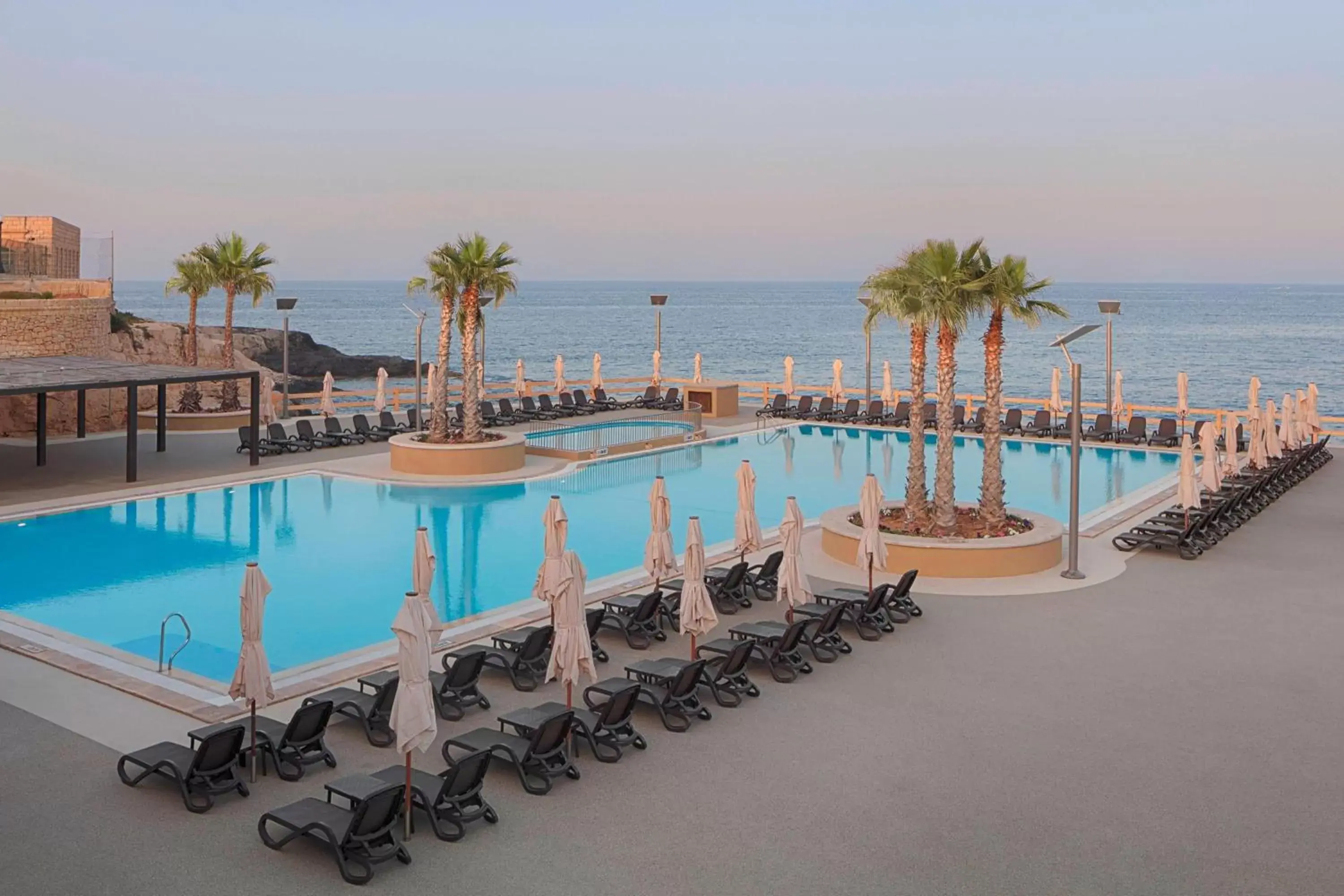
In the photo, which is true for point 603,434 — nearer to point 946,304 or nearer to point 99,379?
point 99,379

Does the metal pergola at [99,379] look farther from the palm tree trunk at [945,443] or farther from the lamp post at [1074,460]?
the lamp post at [1074,460]

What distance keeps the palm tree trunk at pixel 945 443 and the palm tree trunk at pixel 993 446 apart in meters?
0.53

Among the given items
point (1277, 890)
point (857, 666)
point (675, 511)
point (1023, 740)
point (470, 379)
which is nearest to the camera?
point (1277, 890)

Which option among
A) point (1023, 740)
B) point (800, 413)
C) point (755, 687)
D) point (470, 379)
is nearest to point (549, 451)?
point (470, 379)

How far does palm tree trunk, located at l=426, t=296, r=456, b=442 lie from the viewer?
26.0m

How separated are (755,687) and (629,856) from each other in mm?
3765

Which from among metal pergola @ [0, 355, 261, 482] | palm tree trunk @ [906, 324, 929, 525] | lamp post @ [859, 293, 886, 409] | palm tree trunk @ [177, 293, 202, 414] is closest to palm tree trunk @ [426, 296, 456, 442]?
metal pergola @ [0, 355, 261, 482]

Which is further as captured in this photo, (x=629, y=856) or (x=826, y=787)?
(x=826, y=787)

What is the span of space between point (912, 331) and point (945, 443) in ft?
5.96

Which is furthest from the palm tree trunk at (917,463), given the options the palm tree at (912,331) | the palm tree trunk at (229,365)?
the palm tree trunk at (229,365)

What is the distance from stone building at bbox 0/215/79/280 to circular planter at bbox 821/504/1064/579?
32.0m

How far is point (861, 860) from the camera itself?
28.0ft

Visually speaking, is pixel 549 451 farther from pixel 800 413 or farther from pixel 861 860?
pixel 861 860

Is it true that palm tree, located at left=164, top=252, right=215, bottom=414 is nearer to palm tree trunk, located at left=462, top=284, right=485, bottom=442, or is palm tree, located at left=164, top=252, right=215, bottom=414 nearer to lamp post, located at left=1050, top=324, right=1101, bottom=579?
palm tree trunk, located at left=462, top=284, right=485, bottom=442
